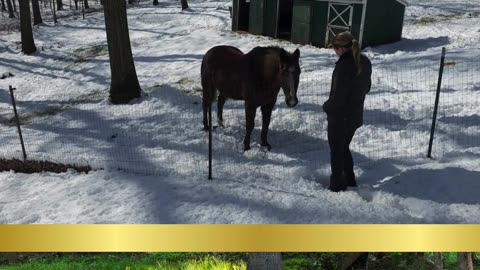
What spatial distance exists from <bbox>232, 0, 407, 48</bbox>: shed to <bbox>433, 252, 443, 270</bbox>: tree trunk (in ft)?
21.7

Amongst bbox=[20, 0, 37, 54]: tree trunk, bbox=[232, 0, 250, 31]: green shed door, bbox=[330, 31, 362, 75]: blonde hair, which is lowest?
bbox=[20, 0, 37, 54]: tree trunk

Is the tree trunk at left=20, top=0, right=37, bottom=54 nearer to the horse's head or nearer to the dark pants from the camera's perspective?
the horse's head

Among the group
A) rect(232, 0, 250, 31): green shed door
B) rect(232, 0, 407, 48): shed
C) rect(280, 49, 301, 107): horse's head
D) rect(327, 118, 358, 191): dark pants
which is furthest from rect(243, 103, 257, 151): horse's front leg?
rect(232, 0, 250, 31): green shed door

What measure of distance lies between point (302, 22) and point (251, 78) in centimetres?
511

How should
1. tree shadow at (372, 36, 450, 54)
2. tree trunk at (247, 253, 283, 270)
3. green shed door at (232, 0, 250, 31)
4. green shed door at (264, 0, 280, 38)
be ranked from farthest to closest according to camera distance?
1. green shed door at (232, 0, 250, 31)
2. green shed door at (264, 0, 280, 38)
3. tree shadow at (372, 36, 450, 54)
4. tree trunk at (247, 253, 283, 270)

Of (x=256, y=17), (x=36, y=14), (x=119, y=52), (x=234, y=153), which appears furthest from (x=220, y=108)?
(x=36, y=14)

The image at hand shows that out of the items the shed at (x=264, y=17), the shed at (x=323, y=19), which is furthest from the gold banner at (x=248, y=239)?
the shed at (x=264, y=17)

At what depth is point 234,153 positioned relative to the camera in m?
3.00

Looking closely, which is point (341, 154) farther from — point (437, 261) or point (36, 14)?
point (36, 14)

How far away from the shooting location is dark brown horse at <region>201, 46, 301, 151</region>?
8.78 ft

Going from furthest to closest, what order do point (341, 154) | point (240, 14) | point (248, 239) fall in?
point (240, 14) < point (341, 154) < point (248, 239)

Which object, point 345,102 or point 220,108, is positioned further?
point 220,108

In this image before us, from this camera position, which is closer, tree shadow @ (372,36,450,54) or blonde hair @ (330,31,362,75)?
blonde hair @ (330,31,362,75)

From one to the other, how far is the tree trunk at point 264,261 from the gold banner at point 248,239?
0.30 ft
